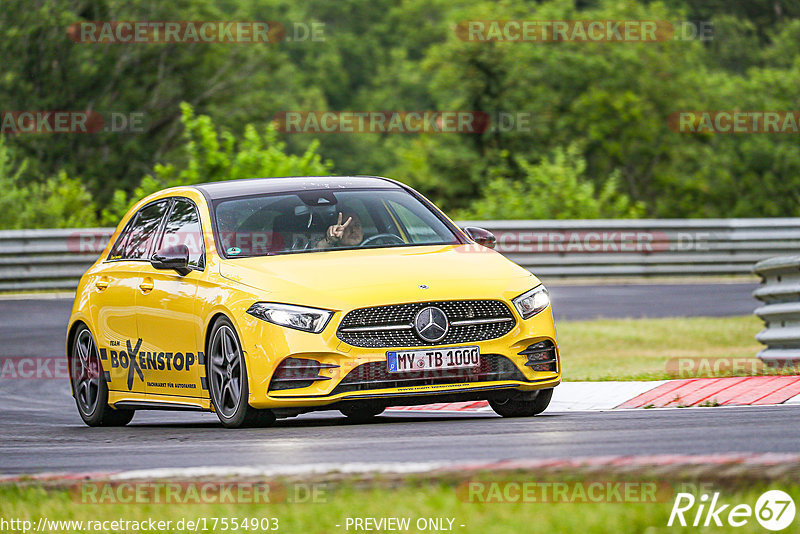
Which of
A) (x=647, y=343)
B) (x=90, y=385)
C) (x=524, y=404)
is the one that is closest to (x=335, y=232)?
(x=524, y=404)

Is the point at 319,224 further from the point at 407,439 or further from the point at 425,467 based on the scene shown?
the point at 425,467

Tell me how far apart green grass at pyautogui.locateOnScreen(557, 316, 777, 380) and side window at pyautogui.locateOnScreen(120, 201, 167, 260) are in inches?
164

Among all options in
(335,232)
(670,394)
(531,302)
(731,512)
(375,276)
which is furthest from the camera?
(670,394)

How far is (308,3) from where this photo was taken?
84812 millimetres

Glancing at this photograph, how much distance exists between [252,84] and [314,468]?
43.8 meters

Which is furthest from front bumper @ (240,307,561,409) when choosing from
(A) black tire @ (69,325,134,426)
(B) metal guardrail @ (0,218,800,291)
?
(B) metal guardrail @ (0,218,800,291)

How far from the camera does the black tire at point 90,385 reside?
11.0 m

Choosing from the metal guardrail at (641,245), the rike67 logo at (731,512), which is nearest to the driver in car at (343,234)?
the rike67 logo at (731,512)

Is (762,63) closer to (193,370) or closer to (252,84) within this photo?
(252,84)

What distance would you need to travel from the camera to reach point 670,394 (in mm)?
10477

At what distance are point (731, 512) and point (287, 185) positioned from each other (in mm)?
5920

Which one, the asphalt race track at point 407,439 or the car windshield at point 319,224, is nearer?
the asphalt race track at point 407,439

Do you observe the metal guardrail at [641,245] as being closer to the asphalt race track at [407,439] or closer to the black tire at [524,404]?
the black tire at [524,404]

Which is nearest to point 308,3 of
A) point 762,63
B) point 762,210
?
point 762,63
